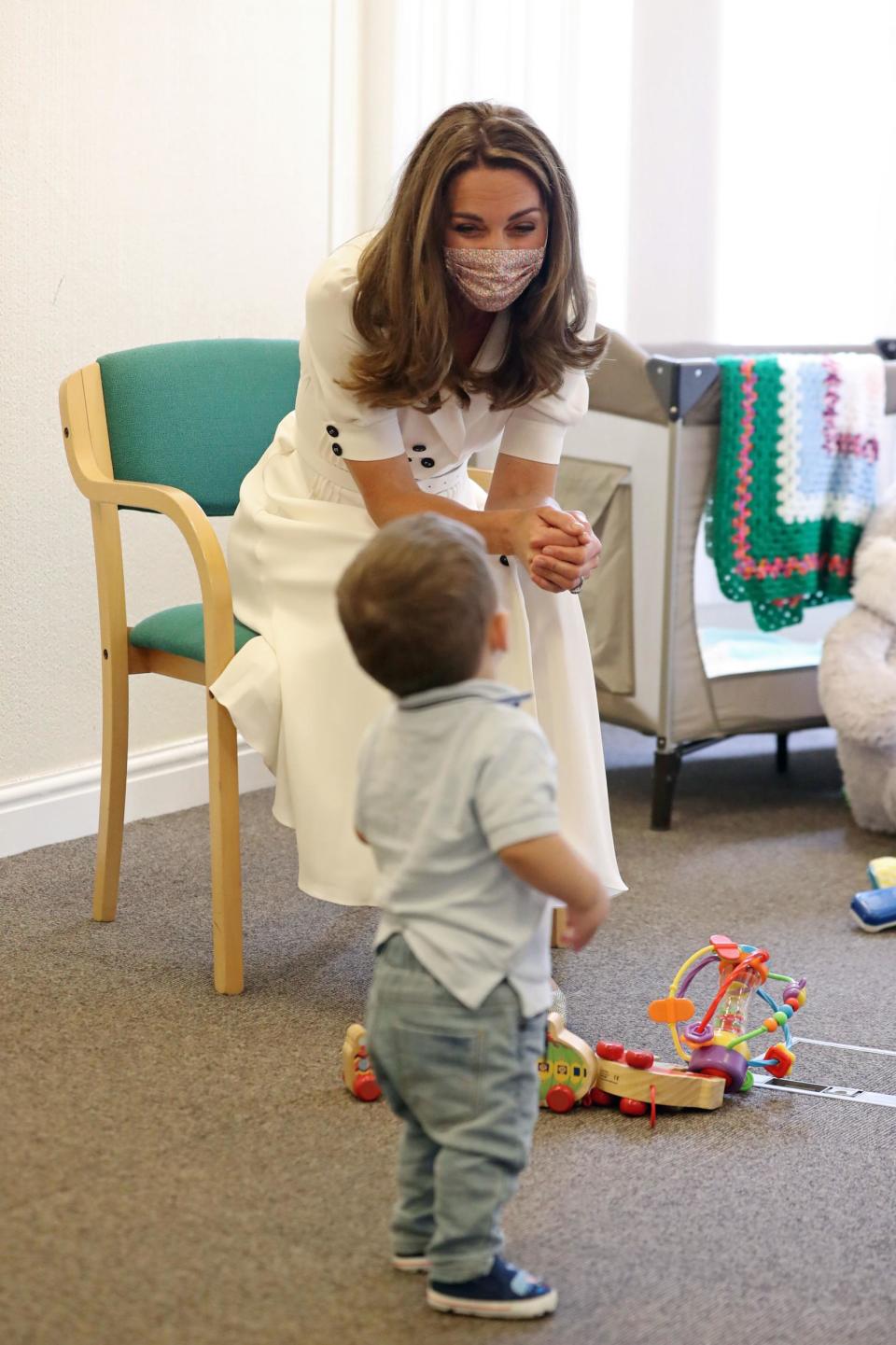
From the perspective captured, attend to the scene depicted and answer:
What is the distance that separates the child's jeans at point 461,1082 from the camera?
3.42 feet

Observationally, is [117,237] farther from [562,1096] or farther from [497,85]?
[562,1096]

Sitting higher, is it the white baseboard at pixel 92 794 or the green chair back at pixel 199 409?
the green chair back at pixel 199 409

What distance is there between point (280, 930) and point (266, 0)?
1.49m

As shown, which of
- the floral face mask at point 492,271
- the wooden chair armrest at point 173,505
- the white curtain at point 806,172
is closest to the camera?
the floral face mask at point 492,271

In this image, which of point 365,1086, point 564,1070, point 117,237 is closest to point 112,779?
point 365,1086

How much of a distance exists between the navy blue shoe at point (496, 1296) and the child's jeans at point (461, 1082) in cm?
2

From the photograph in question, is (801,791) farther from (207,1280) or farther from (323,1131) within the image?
(207,1280)

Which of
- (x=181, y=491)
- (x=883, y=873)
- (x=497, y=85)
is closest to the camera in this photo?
(x=181, y=491)

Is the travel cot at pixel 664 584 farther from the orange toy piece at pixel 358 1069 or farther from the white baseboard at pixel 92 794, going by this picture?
the orange toy piece at pixel 358 1069

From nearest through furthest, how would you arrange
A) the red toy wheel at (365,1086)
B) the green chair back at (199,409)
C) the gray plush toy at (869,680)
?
1. the red toy wheel at (365,1086)
2. the green chair back at (199,409)
3. the gray plush toy at (869,680)

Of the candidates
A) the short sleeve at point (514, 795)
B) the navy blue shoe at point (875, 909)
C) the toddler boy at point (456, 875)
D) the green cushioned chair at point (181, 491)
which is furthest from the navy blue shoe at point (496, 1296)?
the navy blue shoe at point (875, 909)

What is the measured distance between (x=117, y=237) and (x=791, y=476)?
1083 millimetres

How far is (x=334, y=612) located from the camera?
1656 mm

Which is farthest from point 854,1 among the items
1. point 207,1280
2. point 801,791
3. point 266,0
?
point 207,1280
